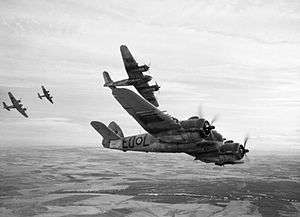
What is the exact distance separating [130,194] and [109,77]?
11291 cm

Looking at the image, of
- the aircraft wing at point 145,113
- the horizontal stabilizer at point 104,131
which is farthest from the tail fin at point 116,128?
the aircraft wing at point 145,113

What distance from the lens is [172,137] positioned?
25438 mm

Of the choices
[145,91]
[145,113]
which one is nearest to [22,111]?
[145,91]

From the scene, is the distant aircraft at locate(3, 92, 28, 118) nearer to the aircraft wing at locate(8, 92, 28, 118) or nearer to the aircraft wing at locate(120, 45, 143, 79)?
the aircraft wing at locate(8, 92, 28, 118)

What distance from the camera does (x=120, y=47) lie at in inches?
1594

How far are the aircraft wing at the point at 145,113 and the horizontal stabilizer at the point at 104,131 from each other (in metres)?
10.1

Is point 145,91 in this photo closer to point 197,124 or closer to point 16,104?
point 197,124

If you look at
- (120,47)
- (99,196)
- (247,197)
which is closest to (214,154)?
(120,47)

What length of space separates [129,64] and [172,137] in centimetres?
1757

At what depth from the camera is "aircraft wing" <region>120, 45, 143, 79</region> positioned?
39.8 m

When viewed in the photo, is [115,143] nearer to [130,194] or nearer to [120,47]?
[120,47]

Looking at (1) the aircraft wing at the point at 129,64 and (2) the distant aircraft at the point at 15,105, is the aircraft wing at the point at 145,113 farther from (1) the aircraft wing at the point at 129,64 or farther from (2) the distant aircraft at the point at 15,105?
(2) the distant aircraft at the point at 15,105

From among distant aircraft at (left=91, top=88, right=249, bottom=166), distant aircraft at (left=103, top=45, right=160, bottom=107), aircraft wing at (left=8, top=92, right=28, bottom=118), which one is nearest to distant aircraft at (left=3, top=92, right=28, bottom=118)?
aircraft wing at (left=8, top=92, right=28, bottom=118)

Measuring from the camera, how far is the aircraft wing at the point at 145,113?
22.2 metres
